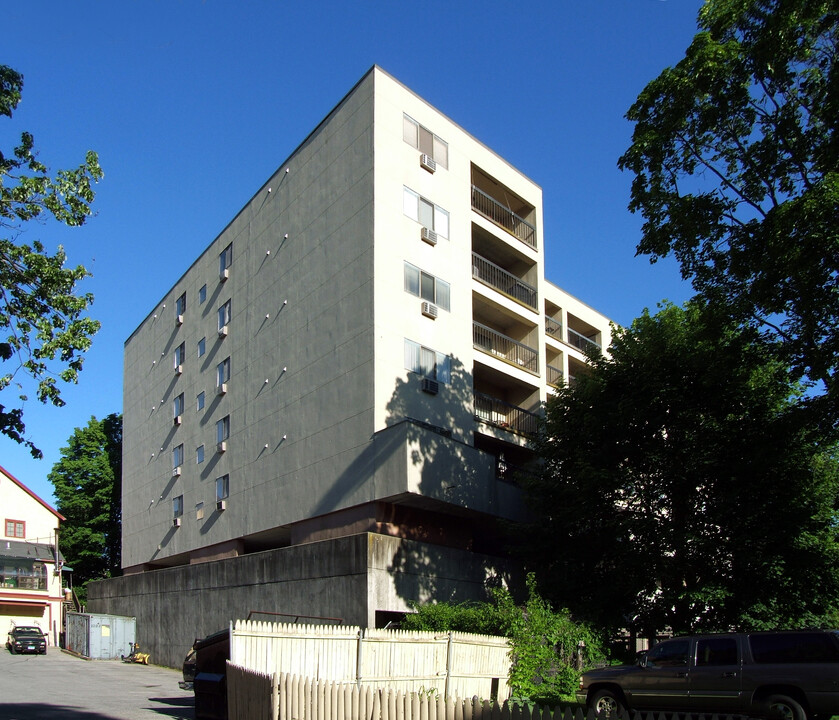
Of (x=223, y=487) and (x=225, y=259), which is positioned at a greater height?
(x=225, y=259)

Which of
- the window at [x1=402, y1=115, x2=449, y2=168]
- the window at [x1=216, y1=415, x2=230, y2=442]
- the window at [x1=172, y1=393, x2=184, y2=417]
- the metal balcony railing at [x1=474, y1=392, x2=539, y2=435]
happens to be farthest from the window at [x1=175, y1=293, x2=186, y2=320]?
the metal balcony railing at [x1=474, y1=392, x2=539, y2=435]

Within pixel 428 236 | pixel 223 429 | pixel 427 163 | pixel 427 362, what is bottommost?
pixel 223 429

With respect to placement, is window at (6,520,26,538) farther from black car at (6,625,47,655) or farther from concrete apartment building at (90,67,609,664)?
concrete apartment building at (90,67,609,664)

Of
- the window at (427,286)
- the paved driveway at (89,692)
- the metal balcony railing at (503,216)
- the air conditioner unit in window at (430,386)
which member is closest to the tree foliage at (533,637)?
the paved driveway at (89,692)

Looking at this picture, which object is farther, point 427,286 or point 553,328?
point 553,328

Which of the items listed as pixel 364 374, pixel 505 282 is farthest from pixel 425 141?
pixel 364 374

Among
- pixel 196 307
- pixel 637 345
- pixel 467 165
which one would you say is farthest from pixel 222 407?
pixel 637 345

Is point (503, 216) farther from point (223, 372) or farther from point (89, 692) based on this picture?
point (89, 692)

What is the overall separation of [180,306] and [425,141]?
18.8 meters

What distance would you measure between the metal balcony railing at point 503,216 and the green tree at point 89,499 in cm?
4039

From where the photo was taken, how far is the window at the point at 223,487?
36.3 meters

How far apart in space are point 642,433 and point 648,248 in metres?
7.71

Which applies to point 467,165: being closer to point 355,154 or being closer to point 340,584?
point 355,154

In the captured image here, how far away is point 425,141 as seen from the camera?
3195cm
